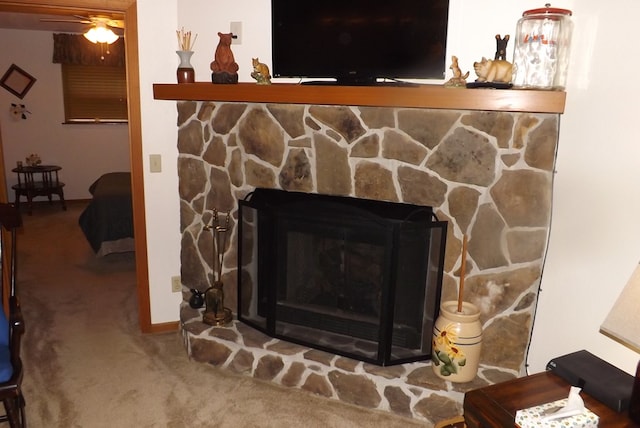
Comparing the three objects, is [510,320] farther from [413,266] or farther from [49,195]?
[49,195]

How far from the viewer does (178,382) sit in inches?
110

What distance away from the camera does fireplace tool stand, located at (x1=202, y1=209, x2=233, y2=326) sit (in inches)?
119

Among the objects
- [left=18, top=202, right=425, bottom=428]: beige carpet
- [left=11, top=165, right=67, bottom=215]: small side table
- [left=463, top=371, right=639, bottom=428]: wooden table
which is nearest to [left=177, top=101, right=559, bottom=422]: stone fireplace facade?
[left=18, top=202, right=425, bottom=428]: beige carpet

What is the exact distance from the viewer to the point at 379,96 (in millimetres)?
2361

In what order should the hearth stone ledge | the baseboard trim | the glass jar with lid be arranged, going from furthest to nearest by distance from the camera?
the baseboard trim, the hearth stone ledge, the glass jar with lid

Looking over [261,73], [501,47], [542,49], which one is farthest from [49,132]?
[542,49]

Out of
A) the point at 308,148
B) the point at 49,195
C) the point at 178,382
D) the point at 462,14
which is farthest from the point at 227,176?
the point at 49,195

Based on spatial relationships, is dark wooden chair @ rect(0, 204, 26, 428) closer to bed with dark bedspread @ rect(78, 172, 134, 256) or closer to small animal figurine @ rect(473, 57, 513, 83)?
→ small animal figurine @ rect(473, 57, 513, 83)

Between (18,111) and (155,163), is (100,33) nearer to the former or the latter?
(155,163)

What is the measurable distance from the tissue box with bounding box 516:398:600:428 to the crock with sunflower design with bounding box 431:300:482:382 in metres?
0.79

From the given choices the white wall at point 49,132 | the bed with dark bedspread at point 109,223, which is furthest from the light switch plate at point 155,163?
the white wall at point 49,132

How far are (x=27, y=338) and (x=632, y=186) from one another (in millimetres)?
3380

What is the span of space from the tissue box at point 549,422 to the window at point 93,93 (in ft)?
21.2

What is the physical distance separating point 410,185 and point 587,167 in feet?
2.56
